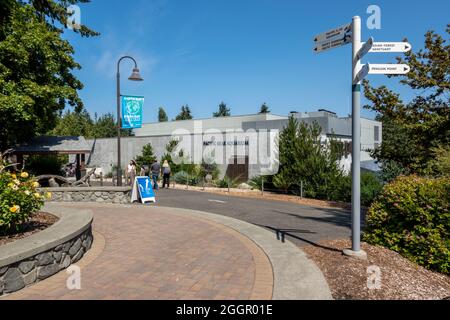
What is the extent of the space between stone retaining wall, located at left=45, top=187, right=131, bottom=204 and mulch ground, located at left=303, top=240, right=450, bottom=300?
8.15 m

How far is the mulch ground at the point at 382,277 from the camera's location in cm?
403

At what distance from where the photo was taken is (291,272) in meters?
4.66

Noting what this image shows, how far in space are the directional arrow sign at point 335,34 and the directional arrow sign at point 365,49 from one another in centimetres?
46

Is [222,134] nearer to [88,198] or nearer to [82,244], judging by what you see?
[88,198]

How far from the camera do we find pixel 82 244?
5.54m

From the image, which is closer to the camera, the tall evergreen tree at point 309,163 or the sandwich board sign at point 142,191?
the sandwich board sign at point 142,191

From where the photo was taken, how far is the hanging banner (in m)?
15.3

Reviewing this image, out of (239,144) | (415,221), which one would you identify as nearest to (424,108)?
(415,221)

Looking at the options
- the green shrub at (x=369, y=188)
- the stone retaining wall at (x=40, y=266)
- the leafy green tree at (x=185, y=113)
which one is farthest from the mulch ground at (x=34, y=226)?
the leafy green tree at (x=185, y=113)

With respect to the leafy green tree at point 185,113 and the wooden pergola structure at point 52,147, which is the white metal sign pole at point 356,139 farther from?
the leafy green tree at point 185,113

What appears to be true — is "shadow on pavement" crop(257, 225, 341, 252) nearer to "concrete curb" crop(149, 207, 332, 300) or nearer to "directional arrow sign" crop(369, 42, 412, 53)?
"concrete curb" crop(149, 207, 332, 300)

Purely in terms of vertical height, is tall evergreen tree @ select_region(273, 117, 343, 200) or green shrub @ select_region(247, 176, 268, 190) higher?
tall evergreen tree @ select_region(273, 117, 343, 200)

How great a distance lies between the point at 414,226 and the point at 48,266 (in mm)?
6031

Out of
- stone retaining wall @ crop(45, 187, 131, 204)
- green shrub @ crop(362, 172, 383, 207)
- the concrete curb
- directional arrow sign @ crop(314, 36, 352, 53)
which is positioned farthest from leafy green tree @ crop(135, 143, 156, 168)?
directional arrow sign @ crop(314, 36, 352, 53)
